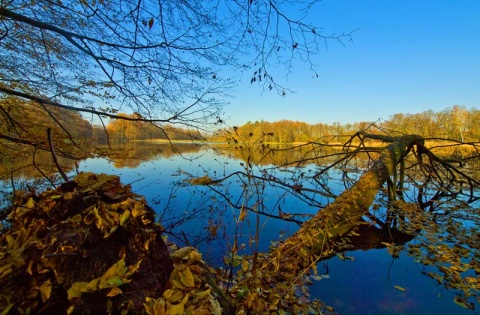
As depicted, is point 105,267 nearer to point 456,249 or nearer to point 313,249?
point 313,249

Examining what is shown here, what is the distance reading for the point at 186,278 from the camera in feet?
5.36

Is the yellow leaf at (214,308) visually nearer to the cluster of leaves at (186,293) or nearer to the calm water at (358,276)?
the cluster of leaves at (186,293)

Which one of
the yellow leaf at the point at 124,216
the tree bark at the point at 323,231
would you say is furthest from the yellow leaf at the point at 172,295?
the tree bark at the point at 323,231

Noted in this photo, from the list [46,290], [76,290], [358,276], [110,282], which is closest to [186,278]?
[110,282]

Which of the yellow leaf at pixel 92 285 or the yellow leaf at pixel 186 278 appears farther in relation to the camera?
the yellow leaf at pixel 186 278

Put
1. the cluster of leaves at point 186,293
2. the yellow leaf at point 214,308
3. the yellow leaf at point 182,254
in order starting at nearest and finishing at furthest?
the cluster of leaves at point 186,293, the yellow leaf at point 214,308, the yellow leaf at point 182,254

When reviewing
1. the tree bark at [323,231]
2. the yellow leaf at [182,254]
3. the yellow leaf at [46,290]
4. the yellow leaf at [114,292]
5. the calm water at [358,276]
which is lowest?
the calm water at [358,276]

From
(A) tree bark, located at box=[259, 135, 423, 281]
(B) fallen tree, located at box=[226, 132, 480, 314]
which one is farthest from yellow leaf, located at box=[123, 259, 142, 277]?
(A) tree bark, located at box=[259, 135, 423, 281]

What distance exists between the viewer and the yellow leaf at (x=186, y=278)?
5.24 ft

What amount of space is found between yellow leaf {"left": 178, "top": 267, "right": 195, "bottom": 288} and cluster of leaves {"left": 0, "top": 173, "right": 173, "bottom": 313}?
105 millimetres

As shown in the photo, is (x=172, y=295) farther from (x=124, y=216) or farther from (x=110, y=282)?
(x=124, y=216)

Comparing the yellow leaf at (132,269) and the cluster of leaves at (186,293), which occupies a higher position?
the yellow leaf at (132,269)

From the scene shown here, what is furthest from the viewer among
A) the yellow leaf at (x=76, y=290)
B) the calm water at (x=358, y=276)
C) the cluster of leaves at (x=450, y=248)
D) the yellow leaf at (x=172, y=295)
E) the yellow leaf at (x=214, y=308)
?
the cluster of leaves at (x=450, y=248)

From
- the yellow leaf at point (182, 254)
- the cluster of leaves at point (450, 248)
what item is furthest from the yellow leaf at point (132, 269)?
the cluster of leaves at point (450, 248)
